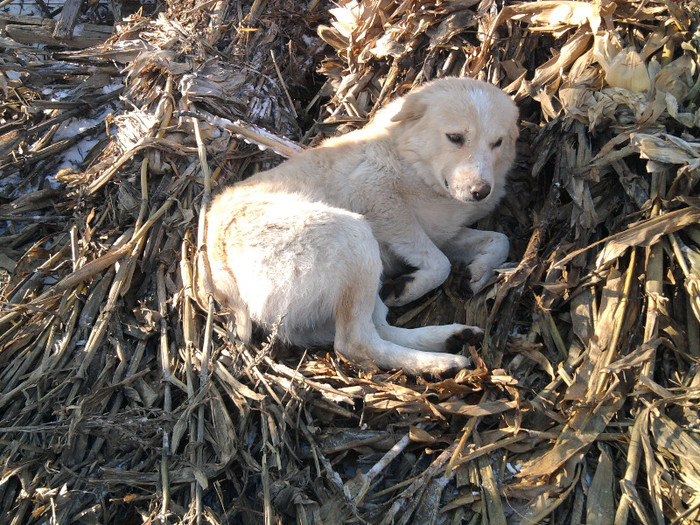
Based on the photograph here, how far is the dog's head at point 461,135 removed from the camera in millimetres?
3332

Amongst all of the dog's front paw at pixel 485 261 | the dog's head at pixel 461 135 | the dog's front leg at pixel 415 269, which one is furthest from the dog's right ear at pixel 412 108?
the dog's front paw at pixel 485 261

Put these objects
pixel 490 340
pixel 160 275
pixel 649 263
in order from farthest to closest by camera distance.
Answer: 1. pixel 160 275
2. pixel 490 340
3. pixel 649 263

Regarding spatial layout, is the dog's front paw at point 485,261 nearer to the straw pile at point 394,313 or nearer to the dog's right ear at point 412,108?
the straw pile at point 394,313

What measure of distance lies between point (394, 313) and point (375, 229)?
558mm

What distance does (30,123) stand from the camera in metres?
4.29

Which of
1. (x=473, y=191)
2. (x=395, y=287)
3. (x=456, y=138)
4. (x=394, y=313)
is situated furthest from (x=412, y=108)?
(x=394, y=313)

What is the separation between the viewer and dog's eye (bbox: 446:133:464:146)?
345 cm

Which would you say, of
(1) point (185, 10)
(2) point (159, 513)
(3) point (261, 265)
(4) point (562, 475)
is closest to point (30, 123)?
(1) point (185, 10)

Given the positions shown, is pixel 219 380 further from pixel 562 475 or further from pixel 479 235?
pixel 479 235

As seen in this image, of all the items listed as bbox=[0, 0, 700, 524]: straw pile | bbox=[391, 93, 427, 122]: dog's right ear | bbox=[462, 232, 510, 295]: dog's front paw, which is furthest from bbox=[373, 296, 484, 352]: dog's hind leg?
bbox=[391, 93, 427, 122]: dog's right ear

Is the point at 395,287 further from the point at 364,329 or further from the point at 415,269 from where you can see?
the point at 364,329

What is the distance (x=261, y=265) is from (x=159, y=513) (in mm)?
1262

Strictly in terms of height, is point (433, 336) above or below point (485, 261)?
below

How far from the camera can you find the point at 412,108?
3.62 metres
